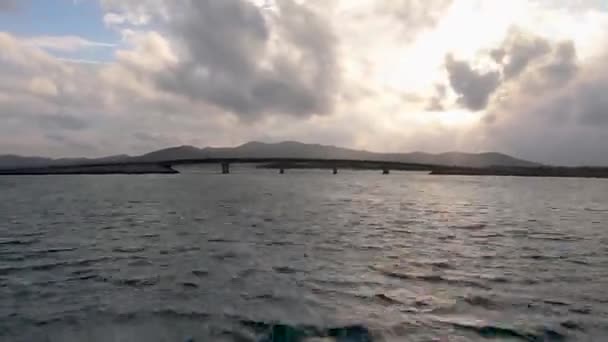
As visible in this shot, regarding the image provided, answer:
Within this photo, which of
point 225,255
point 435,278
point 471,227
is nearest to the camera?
point 435,278

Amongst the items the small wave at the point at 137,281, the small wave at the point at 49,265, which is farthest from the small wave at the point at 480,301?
the small wave at the point at 49,265

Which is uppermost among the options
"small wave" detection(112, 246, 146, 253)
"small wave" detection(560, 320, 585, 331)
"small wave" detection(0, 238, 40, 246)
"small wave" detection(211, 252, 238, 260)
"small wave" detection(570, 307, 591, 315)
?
"small wave" detection(560, 320, 585, 331)

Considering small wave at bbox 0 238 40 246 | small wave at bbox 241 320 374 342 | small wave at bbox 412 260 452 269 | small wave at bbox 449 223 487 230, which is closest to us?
small wave at bbox 241 320 374 342

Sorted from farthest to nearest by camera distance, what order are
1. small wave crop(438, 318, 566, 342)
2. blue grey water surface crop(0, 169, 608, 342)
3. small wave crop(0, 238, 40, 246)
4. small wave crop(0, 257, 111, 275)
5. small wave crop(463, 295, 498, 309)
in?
1. small wave crop(0, 238, 40, 246)
2. small wave crop(0, 257, 111, 275)
3. small wave crop(463, 295, 498, 309)
4. blue grey water surface crop(0, 169, 608, 342)
5. small wave crop(438, 318, 566, 342)

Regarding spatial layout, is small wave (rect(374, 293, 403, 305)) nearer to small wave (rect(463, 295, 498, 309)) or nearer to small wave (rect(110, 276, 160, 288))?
small wave (rect(463, 295, 498, 309))

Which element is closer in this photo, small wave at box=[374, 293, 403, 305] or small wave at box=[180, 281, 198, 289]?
small wave at box=[374, 293, 403, 305]

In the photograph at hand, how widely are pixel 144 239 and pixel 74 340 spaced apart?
44.2 ft

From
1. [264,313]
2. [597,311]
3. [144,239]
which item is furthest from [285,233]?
[597,311]

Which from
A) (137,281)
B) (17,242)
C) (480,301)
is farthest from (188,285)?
(17,242)

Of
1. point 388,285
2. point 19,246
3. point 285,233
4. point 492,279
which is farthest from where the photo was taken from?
point 285,233

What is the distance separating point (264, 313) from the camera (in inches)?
397

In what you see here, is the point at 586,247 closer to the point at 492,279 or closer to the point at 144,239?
the point at 492,279

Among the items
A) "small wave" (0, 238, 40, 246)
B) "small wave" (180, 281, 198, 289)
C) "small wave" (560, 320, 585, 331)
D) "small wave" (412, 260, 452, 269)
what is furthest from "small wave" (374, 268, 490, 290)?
"small wave" (0, 238, 40, 246)

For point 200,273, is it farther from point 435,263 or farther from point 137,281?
point 435,263
